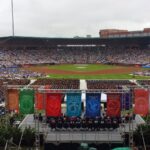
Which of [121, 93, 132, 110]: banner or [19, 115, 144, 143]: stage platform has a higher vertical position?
[121, 93, 132, 110]: banner

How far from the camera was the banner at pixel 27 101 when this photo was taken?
26.0 meters

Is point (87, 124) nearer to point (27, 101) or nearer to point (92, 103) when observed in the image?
point (92, 103)

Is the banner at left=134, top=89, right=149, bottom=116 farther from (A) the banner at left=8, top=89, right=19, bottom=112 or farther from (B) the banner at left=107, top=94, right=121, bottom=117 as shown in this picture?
(A) the banner at left=8, top=89, right=19, bottom=112

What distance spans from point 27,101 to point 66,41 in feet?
290

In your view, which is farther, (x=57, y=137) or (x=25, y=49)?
(x=25, y=49)

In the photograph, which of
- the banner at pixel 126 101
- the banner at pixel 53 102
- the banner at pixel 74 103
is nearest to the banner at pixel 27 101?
the banner at pixel 53 102

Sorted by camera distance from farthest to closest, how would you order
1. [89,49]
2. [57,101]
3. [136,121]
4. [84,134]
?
1. [89,49]
2. [136,121]
3. [84,134]
4. [57,101]

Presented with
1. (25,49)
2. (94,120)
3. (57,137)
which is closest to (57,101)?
(57,137)

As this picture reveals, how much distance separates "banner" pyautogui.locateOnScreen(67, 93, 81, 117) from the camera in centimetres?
2567

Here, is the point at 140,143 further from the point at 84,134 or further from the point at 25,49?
the point at 25,49

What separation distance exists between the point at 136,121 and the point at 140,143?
5.47 meters

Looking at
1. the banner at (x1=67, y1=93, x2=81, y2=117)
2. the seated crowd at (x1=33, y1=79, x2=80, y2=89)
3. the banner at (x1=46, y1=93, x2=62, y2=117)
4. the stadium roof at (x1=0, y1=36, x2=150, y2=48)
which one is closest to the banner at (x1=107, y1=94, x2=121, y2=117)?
the banner at (x1=67, y1=93, x2=81, y2=117)

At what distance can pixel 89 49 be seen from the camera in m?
120

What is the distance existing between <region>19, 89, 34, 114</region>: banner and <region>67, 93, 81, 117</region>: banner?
2696mm
